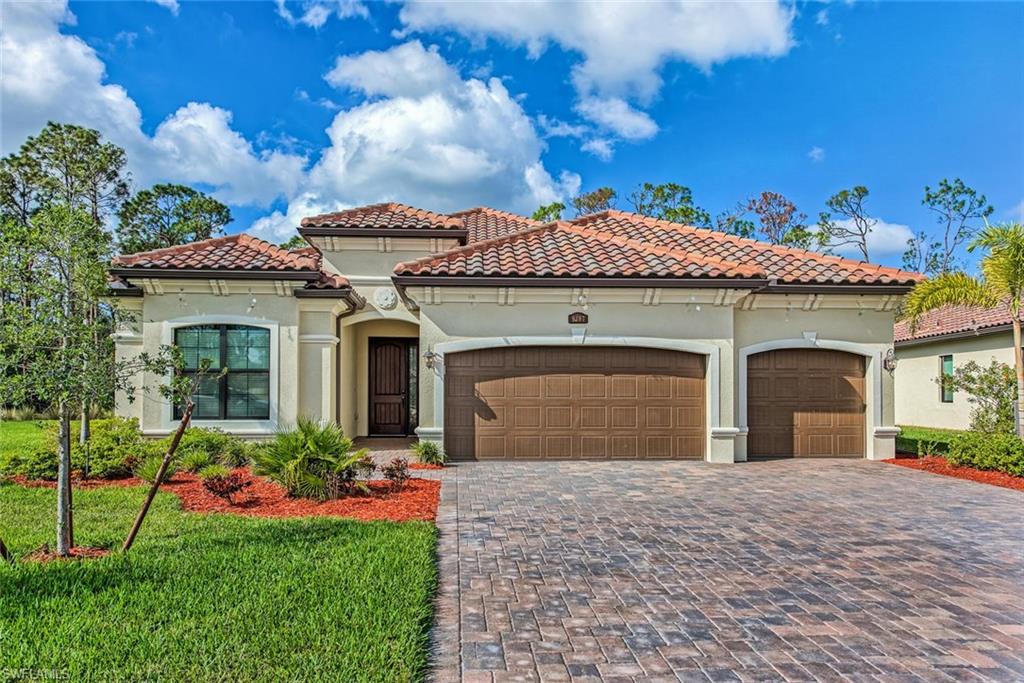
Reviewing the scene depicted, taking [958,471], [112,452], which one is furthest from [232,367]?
[958,471]

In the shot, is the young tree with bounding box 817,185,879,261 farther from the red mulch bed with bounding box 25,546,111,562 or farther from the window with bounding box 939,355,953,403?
the red mulch bed with bounding box 25,546,111,562

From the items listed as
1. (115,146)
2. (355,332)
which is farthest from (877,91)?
(115,146)

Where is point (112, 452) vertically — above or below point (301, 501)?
above

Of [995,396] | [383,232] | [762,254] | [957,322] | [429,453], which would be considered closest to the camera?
[429,453]

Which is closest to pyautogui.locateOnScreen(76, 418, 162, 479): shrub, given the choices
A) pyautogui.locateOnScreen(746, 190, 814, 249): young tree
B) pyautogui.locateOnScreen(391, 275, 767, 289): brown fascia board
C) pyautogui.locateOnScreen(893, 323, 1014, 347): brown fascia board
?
pyautogui.locateOnScreen(391, 275, 767, 289): brown fascia board

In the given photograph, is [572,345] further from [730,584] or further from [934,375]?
[934,375]

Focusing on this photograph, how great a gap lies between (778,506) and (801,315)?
5.97 meters

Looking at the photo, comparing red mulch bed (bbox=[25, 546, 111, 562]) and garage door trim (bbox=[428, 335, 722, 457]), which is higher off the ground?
garage door trim (bbox=[428, 335, 722, 457])

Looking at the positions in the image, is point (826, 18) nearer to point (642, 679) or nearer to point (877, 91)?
point (877, 91)

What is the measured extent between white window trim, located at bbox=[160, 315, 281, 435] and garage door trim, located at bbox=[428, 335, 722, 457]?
333 centimetres

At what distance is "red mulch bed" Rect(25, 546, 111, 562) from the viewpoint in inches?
216

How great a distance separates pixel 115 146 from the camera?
28406 millimetres

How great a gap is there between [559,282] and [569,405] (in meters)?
2.46

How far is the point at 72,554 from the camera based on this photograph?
5.63 meters
